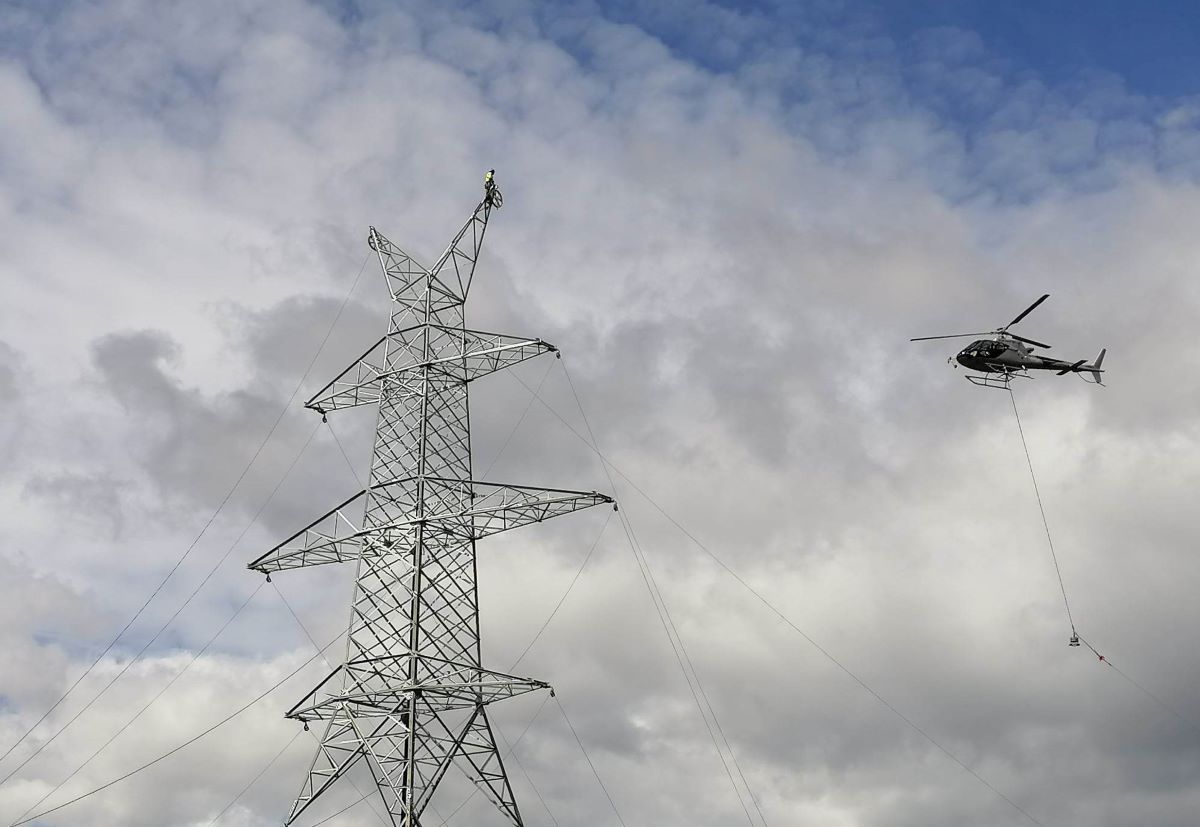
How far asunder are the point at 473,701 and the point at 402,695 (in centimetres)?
283

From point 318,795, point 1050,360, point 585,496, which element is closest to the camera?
point 318,795

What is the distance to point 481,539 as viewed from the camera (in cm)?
4966

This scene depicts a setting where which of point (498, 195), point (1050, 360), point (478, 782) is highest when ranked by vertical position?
point (498, 195)

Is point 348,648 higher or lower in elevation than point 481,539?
lower

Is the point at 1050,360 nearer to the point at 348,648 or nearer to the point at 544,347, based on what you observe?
the point at 544,347

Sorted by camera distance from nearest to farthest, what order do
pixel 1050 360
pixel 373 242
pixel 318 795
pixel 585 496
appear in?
pixel 318 795 → pixel 585 496 → pixel 373 242 → pixel 1050 360

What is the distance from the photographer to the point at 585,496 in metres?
48.1

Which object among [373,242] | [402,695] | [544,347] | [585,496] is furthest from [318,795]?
[373,242]

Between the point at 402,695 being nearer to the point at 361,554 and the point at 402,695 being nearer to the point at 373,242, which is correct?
the point at 361,554

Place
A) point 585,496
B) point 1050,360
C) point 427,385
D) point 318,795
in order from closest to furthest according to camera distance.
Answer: point 318,795
point 585,496
point 427,385
point 1050,360

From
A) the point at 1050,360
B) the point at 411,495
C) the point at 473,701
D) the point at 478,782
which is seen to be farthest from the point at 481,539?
the point at 1050,360

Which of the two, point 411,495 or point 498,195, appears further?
point 498,195

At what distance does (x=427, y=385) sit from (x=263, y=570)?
10778mm

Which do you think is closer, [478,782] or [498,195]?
[478,782]
